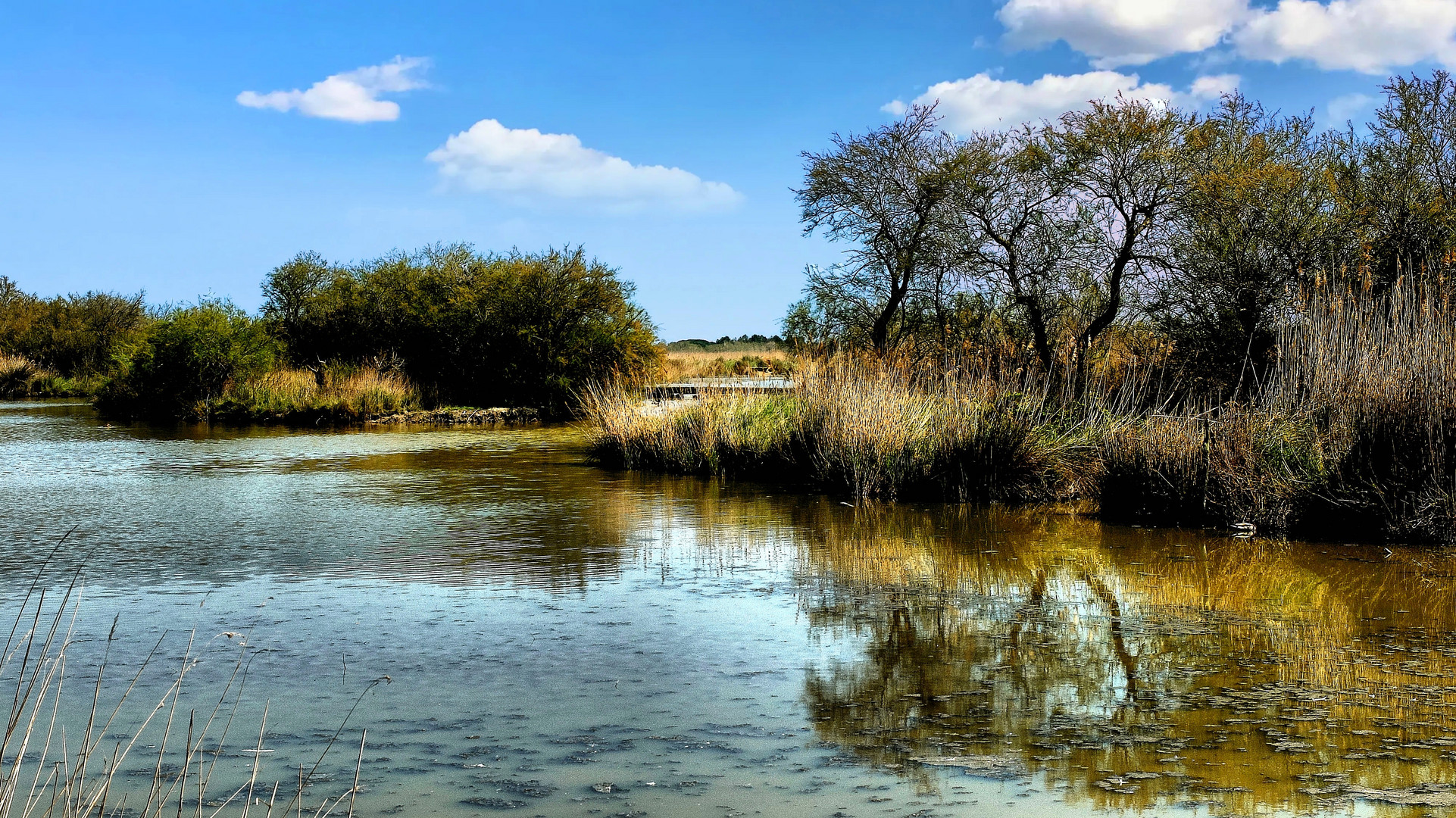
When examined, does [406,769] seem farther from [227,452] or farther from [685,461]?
[227,452]

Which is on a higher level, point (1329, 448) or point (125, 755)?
point (1329, 448)

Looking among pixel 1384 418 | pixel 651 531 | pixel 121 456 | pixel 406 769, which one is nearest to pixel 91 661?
pixel 406 769

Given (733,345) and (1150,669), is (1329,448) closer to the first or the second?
(1150,669)

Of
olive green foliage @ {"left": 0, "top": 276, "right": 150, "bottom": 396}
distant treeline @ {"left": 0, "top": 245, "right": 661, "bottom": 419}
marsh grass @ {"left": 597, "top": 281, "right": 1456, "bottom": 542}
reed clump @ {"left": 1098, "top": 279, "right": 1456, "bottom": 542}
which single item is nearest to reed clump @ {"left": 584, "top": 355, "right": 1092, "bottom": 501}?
marsh grass @ {"left": 597, "top": 281, "right": 1456, "bottom": 542}

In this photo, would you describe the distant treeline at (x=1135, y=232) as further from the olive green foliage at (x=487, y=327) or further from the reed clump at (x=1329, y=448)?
the olive green foliage at (x=487, y=327)

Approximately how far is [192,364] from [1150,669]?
2955cm

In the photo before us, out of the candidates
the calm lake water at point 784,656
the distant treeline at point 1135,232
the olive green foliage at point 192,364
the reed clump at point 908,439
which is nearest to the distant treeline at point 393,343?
the olive green foliage at point 192,364

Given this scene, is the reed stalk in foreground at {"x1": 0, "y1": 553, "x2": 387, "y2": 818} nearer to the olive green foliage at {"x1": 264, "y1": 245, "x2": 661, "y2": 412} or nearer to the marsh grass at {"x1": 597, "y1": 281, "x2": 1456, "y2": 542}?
the marsh grass at {"x1": 597, "y1": 281, "x2": 1456, "y2": 542}

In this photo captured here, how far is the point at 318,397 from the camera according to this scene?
93.4ft

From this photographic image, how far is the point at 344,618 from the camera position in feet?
21.7

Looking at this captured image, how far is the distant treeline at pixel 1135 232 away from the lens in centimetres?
1602

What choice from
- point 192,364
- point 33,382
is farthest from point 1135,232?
point 33,382

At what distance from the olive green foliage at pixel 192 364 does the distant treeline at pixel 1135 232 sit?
54.6 feet

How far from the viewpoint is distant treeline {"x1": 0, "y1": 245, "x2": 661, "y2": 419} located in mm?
29562
